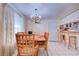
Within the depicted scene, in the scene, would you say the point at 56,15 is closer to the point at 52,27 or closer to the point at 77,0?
the point at 52,27

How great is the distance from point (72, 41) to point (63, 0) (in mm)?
4156

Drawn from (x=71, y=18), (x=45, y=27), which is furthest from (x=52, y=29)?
(x=71, y=18)

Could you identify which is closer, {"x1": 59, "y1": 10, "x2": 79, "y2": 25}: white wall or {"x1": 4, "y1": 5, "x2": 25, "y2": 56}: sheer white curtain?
{"x1": 4, "y1": 5, "x2": 25, "y2": 56}: sheer white curtain

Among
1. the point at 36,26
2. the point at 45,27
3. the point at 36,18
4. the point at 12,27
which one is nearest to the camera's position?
the point at 12,27

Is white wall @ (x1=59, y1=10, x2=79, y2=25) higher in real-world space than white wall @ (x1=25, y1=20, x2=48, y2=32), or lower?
higher

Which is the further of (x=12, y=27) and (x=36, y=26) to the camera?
(x=36, y=26)

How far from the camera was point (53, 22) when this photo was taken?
13.5ft

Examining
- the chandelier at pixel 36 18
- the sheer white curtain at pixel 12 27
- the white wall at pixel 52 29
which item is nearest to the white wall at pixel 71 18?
the white wall at pixel 52 29

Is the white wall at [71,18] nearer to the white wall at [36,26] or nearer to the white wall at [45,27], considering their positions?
the white wall at [45,27]

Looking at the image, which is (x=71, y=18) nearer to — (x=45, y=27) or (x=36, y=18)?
(x=45, y=27)

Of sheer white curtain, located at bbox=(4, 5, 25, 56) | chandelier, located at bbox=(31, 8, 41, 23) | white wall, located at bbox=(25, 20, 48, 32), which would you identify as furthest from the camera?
chandelier, located at bbox=(31, 8, 41, 23)

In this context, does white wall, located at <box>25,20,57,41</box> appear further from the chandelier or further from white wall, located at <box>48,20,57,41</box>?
the chandelier

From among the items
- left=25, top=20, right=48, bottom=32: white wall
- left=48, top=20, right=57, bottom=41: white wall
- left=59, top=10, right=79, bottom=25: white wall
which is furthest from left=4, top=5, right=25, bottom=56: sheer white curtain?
left=59, top=10, right=79, bottom=25: white wall

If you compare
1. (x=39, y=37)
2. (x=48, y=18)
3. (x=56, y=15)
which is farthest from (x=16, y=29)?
(x=56, y=15)
